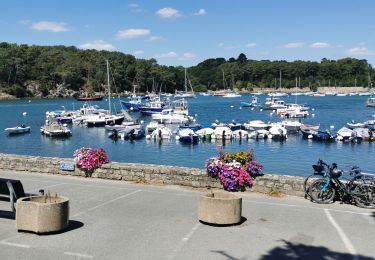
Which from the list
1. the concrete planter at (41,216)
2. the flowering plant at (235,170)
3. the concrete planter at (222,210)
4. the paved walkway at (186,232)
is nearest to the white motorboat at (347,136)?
the flowering plant at (235,170)

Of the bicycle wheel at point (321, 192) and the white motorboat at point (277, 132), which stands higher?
the bicycle wheel at point (321, 192)

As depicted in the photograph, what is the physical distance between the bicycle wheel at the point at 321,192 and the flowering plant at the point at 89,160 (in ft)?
24.5

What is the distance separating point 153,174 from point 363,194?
22.0 ft

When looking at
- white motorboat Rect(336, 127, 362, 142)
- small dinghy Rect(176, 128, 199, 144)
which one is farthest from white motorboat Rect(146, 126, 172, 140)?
white motorboat Rect(336, 127, 362, 142)

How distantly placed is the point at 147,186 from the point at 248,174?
3.33m

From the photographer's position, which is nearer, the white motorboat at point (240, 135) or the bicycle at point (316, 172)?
the bicycle at point (316, 172)

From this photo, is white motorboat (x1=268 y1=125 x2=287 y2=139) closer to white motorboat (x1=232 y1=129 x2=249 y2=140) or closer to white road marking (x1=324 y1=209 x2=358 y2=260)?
white motorboat (x1=232 y1=129 x2=249 y2=140)

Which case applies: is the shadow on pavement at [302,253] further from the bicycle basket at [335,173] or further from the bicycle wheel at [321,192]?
the bicycle wheel at [321,192]

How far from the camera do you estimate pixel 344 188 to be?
13.3 meters

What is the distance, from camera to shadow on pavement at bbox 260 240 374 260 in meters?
8.96

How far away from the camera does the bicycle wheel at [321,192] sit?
13430 millimetres

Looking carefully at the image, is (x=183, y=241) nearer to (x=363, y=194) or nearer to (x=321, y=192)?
(x=321, y=192)

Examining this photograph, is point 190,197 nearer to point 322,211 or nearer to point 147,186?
point 147,186

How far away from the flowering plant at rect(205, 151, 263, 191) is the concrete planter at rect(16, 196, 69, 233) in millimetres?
5964
